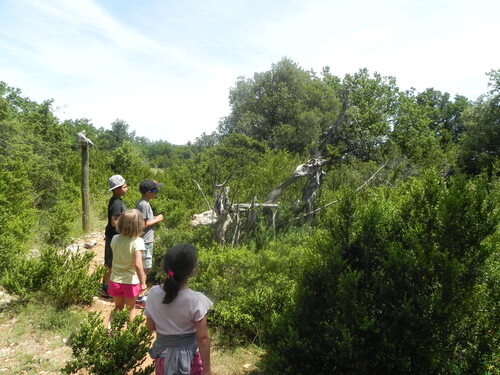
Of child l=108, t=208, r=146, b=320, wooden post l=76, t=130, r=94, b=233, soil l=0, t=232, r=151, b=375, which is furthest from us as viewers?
wooden post l=76, t=130, r=94, b=233

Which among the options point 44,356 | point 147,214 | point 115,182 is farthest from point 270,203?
point 44,356

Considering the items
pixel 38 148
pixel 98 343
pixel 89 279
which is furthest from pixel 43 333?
pixel 38 148

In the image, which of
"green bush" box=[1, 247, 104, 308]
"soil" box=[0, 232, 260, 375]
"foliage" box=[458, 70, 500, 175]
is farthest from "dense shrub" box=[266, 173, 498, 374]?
"foliage" box=[458, 70, 500, 175]

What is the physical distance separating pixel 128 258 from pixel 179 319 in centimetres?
143

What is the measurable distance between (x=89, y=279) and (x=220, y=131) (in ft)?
66.0

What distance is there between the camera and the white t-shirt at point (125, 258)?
3.38 metres

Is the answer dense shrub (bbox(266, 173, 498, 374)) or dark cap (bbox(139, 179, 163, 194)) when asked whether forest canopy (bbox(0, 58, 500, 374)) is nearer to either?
dense shrub (bbox(266, 173, 498, 374))

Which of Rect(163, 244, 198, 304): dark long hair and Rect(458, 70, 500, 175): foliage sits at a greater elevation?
Rect(458, 70, 500, 175): foliage

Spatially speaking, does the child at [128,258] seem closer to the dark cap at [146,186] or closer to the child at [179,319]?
the dark cap at [146,186]

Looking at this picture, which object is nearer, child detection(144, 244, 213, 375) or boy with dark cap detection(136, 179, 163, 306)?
child detection(144, 244, 213, 375)

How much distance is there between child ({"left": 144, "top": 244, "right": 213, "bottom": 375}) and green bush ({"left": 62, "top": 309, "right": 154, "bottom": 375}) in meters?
0.37

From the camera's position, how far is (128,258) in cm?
339

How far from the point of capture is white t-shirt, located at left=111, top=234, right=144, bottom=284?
338 centimetres

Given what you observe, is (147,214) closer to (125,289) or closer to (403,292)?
(125,289)
